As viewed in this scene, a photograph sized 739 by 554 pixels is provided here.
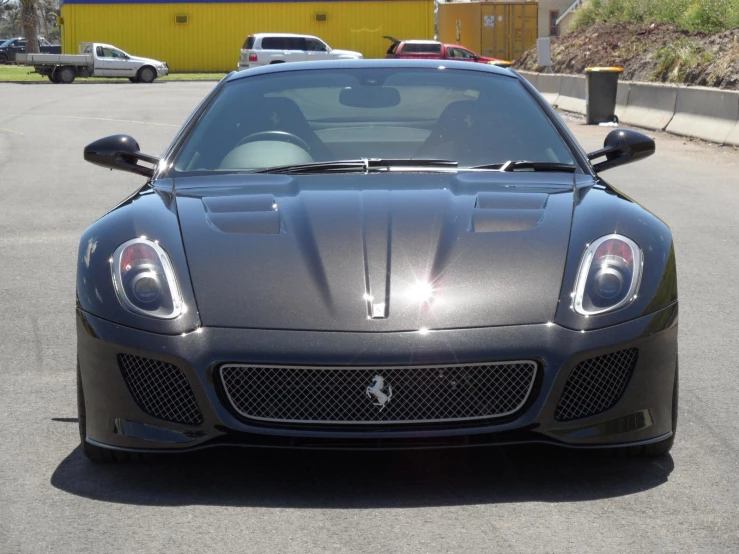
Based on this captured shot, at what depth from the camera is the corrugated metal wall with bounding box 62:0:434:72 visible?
196ft

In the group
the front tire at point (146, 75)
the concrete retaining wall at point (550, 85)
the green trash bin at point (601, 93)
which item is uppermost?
the green trash bin at point (601, 93)

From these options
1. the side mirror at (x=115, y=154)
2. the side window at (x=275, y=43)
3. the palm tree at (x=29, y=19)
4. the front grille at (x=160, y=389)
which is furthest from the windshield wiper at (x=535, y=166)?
the palm tree at (x=29, y=19)

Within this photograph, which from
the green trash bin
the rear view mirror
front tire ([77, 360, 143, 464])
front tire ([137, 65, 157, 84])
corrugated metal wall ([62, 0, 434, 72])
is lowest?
front tire ([137, 65, 157, 84])

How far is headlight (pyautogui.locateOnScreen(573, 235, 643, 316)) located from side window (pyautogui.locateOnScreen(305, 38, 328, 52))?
1714 inches

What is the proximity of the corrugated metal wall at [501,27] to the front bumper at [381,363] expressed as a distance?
53.6 m

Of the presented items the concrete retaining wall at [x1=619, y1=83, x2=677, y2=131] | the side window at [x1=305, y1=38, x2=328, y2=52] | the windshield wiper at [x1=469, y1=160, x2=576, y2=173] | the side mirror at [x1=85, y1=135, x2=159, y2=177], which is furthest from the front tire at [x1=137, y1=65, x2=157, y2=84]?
the windshield wiper at [x1=469, y1=160, x2=576, y2=173]

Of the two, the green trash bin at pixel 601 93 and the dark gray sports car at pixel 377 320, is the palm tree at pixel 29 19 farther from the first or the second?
the dark gray sports car at pixel 377 320

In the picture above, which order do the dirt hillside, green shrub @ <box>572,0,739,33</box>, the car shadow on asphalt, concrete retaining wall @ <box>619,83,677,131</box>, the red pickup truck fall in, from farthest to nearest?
the red pickup truck
green shrub @ <box>572,0,739,33</box>
the dirt hillside
concrete retaining wall @ <box>619,83,677,131</box>
the car shadow on asphalt

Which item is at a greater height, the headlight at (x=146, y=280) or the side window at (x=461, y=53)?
the headlight at (x=146, y=280)

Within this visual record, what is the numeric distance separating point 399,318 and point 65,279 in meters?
4.42

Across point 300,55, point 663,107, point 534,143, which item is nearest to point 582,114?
point 663,107

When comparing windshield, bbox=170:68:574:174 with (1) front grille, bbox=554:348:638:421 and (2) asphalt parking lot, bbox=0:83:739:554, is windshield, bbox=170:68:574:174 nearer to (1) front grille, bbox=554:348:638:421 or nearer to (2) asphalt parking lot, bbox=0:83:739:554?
(2) asphalt parking lot, bbox=0:83:739:554

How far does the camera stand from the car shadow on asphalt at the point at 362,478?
12.0 feet

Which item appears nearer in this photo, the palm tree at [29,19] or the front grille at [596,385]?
the front grille at [596,385]
